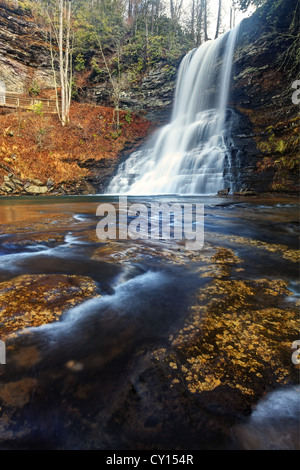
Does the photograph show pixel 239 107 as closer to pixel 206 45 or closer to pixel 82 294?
pixel 206 45

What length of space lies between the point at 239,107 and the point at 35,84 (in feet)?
56.6

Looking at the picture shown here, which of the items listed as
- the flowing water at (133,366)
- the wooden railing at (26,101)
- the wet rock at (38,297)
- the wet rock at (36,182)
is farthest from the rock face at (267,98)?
the wooden railing at (26,101)

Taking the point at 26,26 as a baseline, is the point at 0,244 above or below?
below

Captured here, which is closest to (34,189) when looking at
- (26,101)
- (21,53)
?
(26,101)

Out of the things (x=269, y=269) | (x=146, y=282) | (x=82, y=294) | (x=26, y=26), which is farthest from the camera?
(x=26, y=26)

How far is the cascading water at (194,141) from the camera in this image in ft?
38.0

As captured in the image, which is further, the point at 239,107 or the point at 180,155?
the point at 239,107

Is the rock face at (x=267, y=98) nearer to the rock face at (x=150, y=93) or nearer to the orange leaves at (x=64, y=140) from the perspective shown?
the rock face at (x=150, y=93)

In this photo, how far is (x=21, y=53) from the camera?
2008 cm

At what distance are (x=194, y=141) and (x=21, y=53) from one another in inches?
714

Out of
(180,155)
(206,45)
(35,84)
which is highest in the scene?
(206,45)

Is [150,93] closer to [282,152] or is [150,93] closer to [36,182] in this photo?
[36,182]

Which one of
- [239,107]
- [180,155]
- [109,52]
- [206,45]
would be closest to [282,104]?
[239,107]

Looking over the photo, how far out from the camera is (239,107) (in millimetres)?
15172
